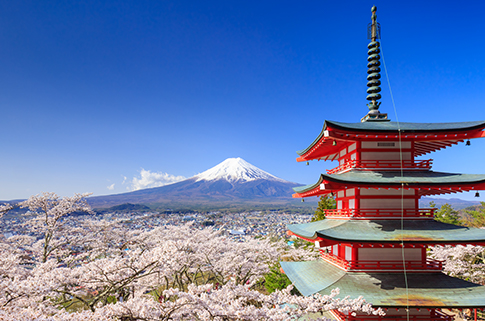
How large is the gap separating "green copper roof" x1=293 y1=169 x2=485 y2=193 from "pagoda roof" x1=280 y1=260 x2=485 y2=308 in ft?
9.88

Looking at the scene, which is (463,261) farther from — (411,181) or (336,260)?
(411,181)

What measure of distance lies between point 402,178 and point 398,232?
1.72m

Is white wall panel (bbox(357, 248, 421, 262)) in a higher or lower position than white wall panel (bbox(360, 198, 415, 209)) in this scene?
lower

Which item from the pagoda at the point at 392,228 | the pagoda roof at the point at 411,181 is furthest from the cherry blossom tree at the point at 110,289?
the pagoda roof at the point at 411,181

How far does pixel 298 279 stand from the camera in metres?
9.59

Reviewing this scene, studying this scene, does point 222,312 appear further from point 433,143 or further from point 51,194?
point 51,194

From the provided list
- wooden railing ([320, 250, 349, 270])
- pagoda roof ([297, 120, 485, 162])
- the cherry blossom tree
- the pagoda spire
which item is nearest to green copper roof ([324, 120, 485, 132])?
pagoda roof ([297, 120, 485, 162])

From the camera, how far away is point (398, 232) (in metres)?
8.07

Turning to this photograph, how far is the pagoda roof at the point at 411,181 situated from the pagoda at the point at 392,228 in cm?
3

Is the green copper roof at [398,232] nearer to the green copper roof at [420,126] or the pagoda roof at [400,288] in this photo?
the pagoda roof at [400,288]

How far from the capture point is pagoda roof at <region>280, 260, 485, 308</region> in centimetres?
707

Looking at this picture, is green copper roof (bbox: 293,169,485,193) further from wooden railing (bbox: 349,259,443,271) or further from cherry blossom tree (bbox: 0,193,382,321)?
cherry blossom tree (bbox: 0,193,382,321)

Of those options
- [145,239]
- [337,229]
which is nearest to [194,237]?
[145,239]

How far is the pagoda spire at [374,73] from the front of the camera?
1018 centimetres
